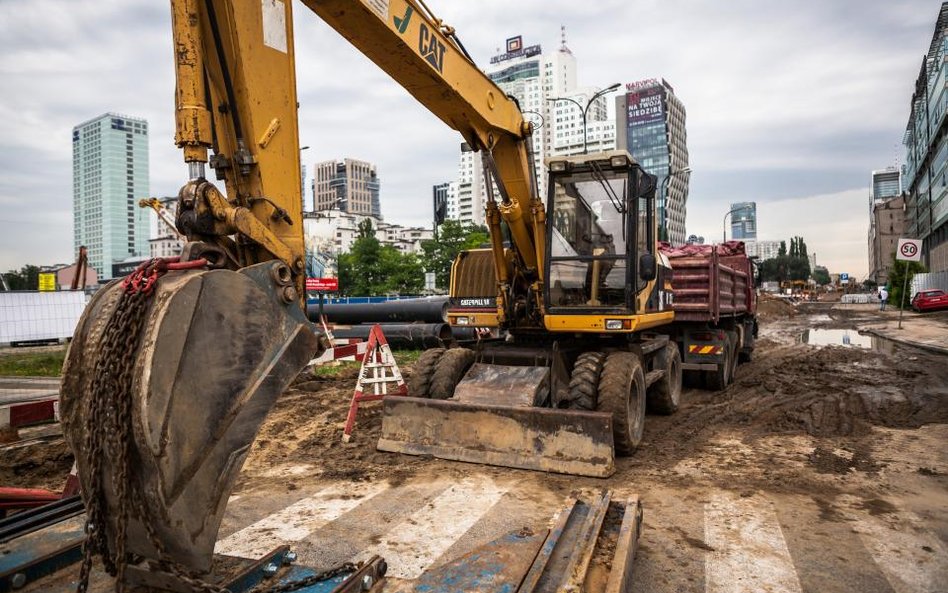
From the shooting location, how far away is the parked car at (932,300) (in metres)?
34.0

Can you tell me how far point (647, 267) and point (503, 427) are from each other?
2413 mm

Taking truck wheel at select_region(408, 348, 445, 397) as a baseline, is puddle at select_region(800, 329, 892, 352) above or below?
below

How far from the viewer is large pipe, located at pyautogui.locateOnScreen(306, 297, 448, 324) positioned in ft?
60.6

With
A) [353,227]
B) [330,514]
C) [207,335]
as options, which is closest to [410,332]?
[330,514]

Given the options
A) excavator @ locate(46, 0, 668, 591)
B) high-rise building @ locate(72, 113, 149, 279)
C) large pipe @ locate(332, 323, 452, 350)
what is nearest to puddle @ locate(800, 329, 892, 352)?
large pipe @ locate(332, 323, 452, 350)

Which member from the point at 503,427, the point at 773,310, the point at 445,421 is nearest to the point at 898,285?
the point at 773,310

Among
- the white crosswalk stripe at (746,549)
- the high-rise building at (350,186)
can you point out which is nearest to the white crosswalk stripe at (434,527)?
the white crosswalk stripe at (746,549)

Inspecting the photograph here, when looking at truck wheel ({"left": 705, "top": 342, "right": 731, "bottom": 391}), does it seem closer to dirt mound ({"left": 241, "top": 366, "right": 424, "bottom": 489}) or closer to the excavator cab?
the excavator cab

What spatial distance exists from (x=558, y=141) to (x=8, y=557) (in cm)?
13034

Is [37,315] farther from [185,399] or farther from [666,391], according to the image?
[185,399]

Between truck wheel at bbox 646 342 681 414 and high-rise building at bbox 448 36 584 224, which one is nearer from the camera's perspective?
truck wheel at bbox 646 342 681 414

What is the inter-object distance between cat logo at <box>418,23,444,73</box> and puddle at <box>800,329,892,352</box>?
16.5m

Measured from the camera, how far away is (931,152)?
62.2 m

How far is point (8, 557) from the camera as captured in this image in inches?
127
